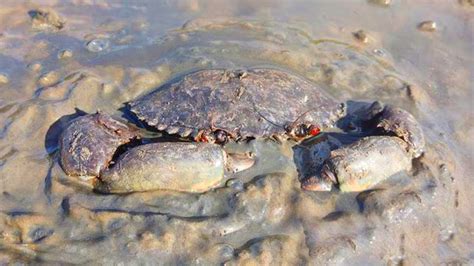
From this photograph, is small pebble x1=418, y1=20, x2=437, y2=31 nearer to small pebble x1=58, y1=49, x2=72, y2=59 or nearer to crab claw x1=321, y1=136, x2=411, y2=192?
crab claw x1=321, y1=136, x2=411, y2=192

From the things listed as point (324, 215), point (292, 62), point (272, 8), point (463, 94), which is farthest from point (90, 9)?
point (463, 94)

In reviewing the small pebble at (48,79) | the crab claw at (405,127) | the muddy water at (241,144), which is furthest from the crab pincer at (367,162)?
the small pebble at (48,79)

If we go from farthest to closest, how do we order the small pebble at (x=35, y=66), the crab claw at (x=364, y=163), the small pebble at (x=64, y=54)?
the small pebble at (x=64, y=54) < the small pebble at (x=35, y=66) < the crab claw at (x=364, y=163)

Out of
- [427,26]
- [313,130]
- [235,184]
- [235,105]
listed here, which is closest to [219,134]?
[235,105]

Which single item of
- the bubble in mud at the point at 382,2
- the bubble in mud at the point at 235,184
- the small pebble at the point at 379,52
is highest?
the bubble in mud at the point at 382,2

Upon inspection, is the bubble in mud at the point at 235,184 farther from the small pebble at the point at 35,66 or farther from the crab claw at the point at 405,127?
the small pebble at the point at 35,66

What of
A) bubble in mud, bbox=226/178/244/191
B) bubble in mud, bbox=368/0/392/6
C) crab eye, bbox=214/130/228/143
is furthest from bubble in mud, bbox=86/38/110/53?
bubble in mud, bbox=368/0/392/6

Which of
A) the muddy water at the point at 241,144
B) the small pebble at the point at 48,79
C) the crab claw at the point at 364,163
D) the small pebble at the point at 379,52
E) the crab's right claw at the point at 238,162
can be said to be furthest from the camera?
the small pebble at the point at 379,52
